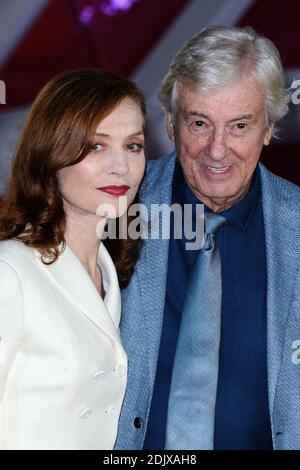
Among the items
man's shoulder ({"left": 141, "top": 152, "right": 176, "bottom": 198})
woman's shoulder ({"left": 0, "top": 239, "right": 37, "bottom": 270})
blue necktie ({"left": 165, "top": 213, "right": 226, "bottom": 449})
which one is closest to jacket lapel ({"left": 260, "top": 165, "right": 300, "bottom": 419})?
blue necktie ({"left": 165, "top": 213, "right": 226, "bottom": 449})

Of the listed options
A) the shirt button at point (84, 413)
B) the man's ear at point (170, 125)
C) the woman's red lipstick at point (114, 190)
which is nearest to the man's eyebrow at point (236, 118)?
the man's ear at point (170, 125)

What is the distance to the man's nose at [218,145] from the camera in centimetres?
224

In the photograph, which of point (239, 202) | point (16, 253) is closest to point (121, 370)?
point (16, 253)

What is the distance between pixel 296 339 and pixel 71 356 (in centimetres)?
61

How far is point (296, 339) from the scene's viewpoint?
2.16 m

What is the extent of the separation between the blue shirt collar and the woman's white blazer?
528 millimetres

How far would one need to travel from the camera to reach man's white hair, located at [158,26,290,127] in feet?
7.32

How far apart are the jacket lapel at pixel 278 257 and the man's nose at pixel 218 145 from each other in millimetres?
162

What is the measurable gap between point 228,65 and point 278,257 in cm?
48

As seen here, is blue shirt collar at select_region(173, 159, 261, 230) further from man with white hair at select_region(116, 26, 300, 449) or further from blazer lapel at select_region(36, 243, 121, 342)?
blazer lapel at select_region(36, 243, 121, 342)

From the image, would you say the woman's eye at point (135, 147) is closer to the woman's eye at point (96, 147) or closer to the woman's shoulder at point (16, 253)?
the woman's eye at point (96, 147)

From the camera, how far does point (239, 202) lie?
2.34 m

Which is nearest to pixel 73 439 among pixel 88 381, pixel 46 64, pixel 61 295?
pixel 88 381
